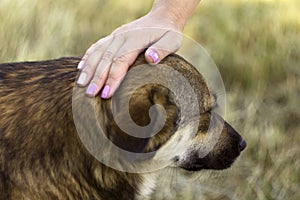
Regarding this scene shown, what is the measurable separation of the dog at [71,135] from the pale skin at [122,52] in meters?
0.04

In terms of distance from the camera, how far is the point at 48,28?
5555 millimetres

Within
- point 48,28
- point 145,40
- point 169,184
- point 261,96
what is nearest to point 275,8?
point 261,96

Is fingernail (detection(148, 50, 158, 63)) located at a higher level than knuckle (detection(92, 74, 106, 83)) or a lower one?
higher

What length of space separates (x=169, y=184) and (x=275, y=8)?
6.46ft

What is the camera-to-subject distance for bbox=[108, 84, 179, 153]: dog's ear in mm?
2752

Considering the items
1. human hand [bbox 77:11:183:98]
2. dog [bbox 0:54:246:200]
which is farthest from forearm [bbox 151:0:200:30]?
dog [bbox 0:54:246:200]

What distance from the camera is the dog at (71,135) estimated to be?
280 centimetres

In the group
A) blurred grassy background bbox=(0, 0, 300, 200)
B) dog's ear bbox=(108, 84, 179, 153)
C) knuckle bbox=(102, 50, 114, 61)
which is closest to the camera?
dog's ear bbox=(108, 84, 179, 153)

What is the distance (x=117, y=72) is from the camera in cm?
279

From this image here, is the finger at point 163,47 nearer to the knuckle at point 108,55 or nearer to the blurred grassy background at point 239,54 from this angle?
the knuckle at point 108,55

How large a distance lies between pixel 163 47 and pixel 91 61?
0.28 m

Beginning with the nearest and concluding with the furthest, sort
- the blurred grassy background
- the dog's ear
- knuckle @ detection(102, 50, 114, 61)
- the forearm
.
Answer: the dog's ear < knuckle @ detection(102, 50, 114, 61) < the forearm < the blurred grassy background

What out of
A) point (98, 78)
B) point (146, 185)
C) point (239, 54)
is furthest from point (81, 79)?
point (239, 54)

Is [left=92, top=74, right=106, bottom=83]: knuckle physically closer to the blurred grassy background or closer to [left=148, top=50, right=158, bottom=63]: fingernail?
[left=148, top=50, right=158, bottom=63]: fingernail
